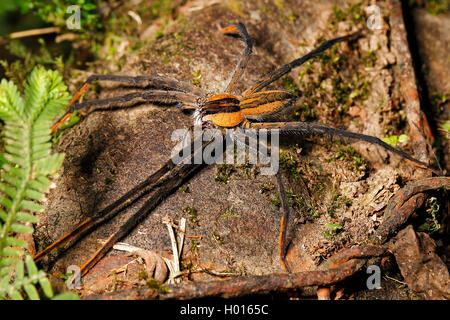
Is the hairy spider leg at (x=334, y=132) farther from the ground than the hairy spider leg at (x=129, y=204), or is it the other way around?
the hairy spider leg at (x=334, y=132)

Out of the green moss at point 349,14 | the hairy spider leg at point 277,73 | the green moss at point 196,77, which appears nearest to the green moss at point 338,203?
the hairy spider leg at point 277,73

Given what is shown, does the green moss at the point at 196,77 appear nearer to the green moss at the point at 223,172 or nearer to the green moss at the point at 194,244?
the green moss at the point at 223,172

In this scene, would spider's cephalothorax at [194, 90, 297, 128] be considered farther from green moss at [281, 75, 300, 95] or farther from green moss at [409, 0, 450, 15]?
green moss at [409, 0, 450, 15]

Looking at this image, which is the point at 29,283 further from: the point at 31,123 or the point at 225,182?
the point at 225,182

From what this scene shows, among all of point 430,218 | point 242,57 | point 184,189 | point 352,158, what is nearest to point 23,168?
point 184,189

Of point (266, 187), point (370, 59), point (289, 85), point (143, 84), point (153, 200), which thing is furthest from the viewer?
point (370, 59)

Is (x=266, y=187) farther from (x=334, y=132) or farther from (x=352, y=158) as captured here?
(x=352, y=158)
